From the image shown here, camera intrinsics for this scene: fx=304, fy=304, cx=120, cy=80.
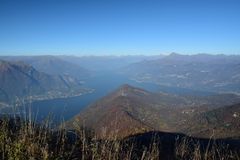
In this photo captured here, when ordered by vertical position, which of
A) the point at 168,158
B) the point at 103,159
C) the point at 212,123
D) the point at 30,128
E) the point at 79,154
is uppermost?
the point at 30,128

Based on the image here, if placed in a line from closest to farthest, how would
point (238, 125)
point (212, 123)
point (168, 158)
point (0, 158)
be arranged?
point (0, 158) < point (168, 158) < point (238, 125) < point (212, 123)

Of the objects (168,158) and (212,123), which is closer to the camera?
(168,158)

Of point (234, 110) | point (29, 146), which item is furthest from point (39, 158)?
point (234, 110)

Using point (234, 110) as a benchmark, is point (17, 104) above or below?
above

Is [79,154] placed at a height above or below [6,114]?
below

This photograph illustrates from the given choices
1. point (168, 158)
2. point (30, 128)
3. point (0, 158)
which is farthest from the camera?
point (168, 158)

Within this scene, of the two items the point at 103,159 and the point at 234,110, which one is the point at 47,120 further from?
the point at 234,110

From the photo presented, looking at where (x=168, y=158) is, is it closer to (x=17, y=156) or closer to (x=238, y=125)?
(x=17, y=156)

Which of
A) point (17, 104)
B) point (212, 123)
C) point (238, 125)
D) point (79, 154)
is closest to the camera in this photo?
point (17, 104)

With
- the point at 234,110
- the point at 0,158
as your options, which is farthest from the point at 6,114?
the point at 234,110
